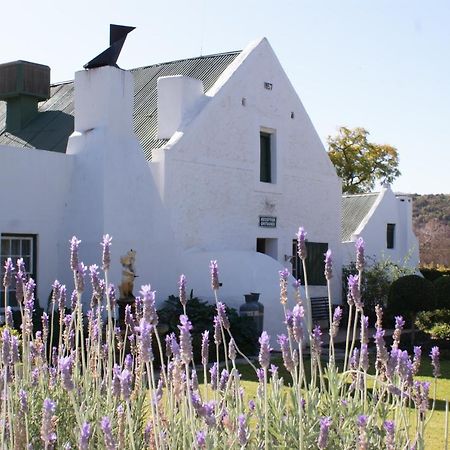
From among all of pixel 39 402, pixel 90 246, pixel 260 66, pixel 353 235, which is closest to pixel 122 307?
pixel 90 246

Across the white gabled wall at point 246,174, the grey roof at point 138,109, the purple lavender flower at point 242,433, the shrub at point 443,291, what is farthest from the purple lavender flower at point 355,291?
the shrub at point 443,291

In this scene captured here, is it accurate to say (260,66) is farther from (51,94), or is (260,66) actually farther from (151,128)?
(51,94)

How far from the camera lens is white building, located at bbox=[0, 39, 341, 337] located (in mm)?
14305

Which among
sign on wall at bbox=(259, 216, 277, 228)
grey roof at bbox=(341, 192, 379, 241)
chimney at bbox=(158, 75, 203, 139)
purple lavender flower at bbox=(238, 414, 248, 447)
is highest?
chimney at bbox=(158, 75, 203, 139)

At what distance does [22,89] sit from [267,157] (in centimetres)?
611

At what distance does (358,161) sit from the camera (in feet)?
126

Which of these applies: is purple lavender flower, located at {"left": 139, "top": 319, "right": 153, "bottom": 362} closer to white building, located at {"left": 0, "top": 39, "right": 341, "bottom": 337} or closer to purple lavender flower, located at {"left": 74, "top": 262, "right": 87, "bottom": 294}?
purple lavender flower, located at {"left": 74, "top": 262, "right": 87, "bottom": 294}

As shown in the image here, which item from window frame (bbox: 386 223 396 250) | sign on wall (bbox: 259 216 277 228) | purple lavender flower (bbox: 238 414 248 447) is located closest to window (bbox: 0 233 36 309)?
sign on wall (bbox: 259 216 277 228)

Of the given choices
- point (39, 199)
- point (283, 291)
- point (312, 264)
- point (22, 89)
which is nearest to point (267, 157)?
point (312, 264)

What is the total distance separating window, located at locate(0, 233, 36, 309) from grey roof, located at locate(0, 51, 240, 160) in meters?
3.22

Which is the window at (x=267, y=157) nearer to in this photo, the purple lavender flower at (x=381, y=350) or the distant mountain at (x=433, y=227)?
the purple lavender flower at (x=381, y=350)

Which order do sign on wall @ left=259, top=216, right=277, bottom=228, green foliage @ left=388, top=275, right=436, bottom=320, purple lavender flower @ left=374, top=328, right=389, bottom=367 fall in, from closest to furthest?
purple lavender flower @ left=374, top=328, right=389, bottom=367, green foliage @ left=388, top=275, right=436, bottom=320, sign on wall @ left=259, top=216, right=277, bottom=228

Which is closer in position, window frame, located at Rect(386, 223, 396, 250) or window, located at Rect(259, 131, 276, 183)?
window, located at Rect(259, 131, 276, 183)

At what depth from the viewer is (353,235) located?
78.8 ft
